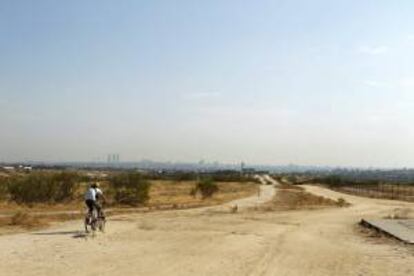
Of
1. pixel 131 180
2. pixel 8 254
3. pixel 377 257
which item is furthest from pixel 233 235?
pixel 131 180

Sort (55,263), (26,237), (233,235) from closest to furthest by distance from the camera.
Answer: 1. (55,263)
2. (26,237)
3. (233,235)

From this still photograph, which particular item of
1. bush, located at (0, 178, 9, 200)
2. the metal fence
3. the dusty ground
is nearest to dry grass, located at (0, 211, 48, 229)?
the dusty ground

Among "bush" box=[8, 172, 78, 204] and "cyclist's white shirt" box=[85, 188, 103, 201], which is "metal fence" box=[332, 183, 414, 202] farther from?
"cyclist's white shirt" box=[85, 188, 103, 201]

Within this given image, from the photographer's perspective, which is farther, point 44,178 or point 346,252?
point 44,178

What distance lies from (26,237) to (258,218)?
1703 cm

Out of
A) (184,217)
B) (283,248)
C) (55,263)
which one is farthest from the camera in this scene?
(184,217)

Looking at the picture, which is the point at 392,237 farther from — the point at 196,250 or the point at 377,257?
the point at 196,250

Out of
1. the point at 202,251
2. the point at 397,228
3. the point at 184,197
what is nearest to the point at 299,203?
the point at 184,197

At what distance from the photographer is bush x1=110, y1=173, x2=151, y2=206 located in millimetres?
54406

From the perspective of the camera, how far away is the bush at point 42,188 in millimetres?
53250

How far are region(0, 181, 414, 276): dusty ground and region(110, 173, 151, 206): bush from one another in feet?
65.4

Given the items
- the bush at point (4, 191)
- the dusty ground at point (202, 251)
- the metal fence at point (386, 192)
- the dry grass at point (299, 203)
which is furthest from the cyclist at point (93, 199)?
the metal fence at point (386, 192)

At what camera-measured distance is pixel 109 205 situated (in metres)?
51.7

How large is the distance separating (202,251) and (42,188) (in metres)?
33.9
